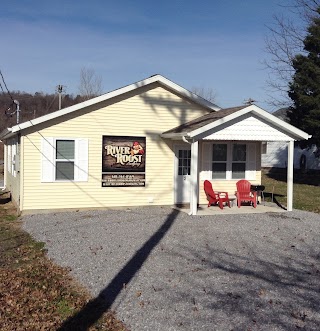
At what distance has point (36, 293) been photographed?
19.6 feet

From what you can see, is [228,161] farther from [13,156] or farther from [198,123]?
[13,156]

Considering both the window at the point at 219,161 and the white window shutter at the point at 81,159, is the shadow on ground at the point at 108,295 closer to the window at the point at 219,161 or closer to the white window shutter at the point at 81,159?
the white window shutter at the point at 81,159

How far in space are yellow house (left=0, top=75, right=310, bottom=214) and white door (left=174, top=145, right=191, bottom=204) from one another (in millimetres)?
35

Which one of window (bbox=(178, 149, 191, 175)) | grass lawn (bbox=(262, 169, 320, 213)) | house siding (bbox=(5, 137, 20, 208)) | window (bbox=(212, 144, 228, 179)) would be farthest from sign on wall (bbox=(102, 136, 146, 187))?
grass lawn (bbox=(262, 169, 320, 213))

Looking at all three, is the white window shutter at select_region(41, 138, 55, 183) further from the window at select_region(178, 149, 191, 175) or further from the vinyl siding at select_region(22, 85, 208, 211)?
the window at select_region(178, 149, 191, 175)

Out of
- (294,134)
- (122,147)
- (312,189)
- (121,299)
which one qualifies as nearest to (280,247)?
(121,299)

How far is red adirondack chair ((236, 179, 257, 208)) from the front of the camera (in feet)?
46.3

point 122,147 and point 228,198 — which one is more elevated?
point 122,147

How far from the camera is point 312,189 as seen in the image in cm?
2289

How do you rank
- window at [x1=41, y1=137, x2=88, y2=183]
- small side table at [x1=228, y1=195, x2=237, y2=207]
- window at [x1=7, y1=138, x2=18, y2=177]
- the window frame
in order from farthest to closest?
window at [x1=7, y1=138, x2=18, y2=177], the window frame, small side table at [x1=228, y1=195, x2=237, y2=207], window at [x1=41, y1=137, x2=88, y2=183]

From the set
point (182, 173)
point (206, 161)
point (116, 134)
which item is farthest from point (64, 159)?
point (206, 161)

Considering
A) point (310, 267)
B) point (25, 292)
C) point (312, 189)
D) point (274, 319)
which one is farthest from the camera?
point (312, 189)

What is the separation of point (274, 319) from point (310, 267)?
272 cm

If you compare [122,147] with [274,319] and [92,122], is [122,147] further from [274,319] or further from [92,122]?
[274,319]
